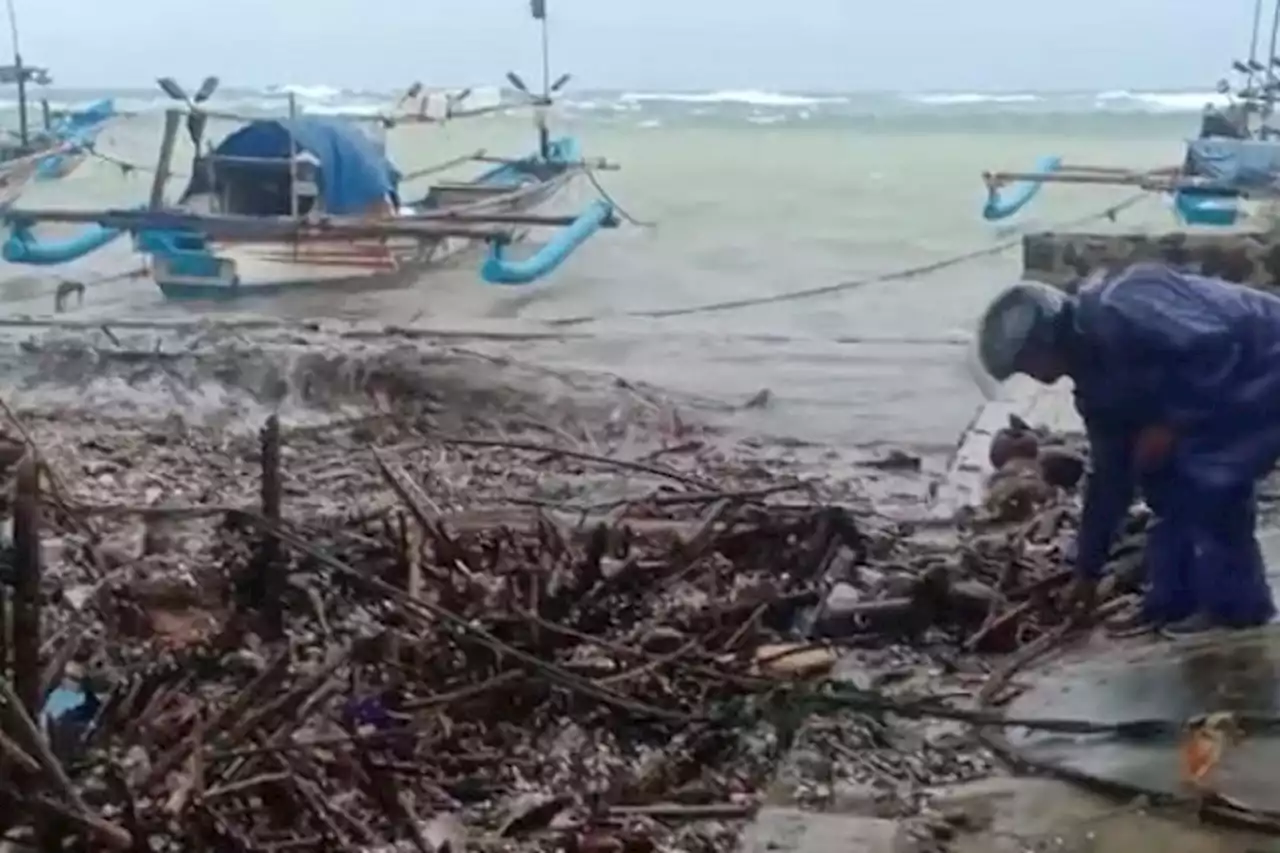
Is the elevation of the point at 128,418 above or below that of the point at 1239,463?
below

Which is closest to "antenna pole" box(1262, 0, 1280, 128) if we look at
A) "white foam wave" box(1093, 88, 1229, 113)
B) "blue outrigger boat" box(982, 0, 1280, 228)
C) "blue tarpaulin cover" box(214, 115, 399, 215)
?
"blue outrigger boat" box(982, 0, 1280, 228)

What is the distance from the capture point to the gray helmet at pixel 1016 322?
570 centimetres

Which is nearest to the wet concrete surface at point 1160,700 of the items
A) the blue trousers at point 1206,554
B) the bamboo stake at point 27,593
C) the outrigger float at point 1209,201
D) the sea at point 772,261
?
the blue trousers at point 1206,554

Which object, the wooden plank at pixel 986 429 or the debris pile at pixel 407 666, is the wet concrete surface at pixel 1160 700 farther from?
the wooden plank at pixel 986 429

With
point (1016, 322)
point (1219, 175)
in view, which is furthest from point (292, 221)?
point (1016, 322)

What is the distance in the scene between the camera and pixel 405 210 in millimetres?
22594

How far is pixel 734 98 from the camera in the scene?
59969 millimetres

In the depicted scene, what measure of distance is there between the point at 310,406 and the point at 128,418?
135 cm

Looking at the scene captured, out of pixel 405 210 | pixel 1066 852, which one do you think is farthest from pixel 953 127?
pixel 1066 852

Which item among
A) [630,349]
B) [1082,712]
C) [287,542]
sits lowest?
[630,349]

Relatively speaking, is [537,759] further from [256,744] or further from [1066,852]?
[1066,852]

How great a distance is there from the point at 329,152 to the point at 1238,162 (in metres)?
11.0

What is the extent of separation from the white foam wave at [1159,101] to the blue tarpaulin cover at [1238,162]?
2916 centimetres

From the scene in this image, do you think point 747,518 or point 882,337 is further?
point 882,337
